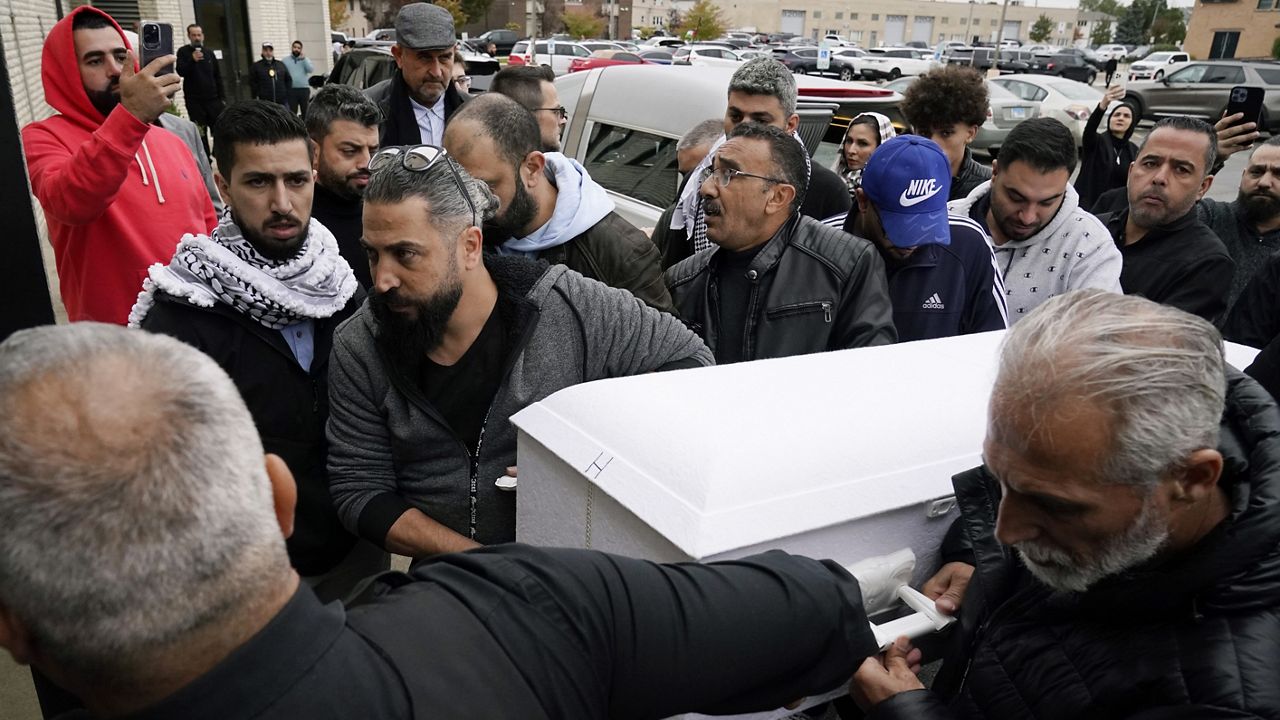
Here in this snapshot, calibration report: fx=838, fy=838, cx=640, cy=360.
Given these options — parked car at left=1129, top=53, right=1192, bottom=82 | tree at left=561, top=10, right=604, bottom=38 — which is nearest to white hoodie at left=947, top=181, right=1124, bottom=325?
parked car at left=1129, top=53, right=1192, bottom=82

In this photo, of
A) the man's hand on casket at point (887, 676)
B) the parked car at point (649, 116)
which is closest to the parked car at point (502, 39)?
the parked car at point (649, 116)

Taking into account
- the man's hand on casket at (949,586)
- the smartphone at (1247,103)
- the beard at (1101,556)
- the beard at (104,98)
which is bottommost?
the man's hand on casket at (949,586)

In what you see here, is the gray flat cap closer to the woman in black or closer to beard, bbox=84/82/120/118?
beard, bbox=84/82/120/118

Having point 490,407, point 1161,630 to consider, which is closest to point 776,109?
point 490,407

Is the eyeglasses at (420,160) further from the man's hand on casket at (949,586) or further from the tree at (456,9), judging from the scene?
the tree at (456,9)

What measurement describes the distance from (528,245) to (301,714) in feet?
6.31

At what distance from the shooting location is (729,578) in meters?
1.18

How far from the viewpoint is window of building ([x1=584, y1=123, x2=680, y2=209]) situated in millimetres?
4988

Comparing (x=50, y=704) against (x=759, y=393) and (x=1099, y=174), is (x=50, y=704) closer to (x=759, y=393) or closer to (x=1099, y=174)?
(x=759, y=393)

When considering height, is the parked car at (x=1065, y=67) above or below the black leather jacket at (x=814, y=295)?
above

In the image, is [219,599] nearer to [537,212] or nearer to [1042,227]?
[537,212]

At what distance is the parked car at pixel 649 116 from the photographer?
491 cm

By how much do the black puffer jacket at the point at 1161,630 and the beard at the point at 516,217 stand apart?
5.50 feet

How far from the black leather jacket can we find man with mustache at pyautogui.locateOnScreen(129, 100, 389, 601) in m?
1.12
